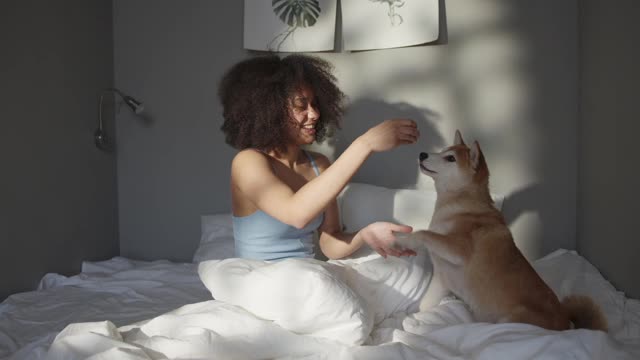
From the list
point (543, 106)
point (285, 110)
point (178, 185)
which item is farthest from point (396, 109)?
point (178, 185)

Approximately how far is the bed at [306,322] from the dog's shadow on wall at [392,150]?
0.56m

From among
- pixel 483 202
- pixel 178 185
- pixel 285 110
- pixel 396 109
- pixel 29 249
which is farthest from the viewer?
pixel 178 185

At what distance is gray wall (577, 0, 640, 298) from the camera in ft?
5.41

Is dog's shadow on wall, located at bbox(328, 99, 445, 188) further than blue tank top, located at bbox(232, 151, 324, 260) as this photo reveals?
Yes

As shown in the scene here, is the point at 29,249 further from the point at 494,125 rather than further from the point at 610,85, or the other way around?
the point at 610,85

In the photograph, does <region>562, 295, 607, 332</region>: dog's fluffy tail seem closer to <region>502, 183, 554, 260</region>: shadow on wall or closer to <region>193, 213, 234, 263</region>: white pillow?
<region>502, 183, 554, 260</region>: shadow on wall

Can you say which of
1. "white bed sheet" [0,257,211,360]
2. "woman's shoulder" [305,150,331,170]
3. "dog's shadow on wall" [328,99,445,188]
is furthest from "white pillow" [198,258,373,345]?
"dog's shadow on wall" [328,99,445,188]

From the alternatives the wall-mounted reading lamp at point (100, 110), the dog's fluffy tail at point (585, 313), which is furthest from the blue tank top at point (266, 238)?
the wall-mounted reading lamp at point (100, 110)

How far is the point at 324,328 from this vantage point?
1.29 m

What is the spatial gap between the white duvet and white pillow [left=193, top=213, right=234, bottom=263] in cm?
70

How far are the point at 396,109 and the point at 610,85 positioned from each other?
852mm

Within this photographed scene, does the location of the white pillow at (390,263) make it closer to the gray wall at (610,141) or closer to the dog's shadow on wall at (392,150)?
the dog's shadow on wall at (392,150)

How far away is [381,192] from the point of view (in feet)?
7.29

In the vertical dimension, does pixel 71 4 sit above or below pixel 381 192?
above
